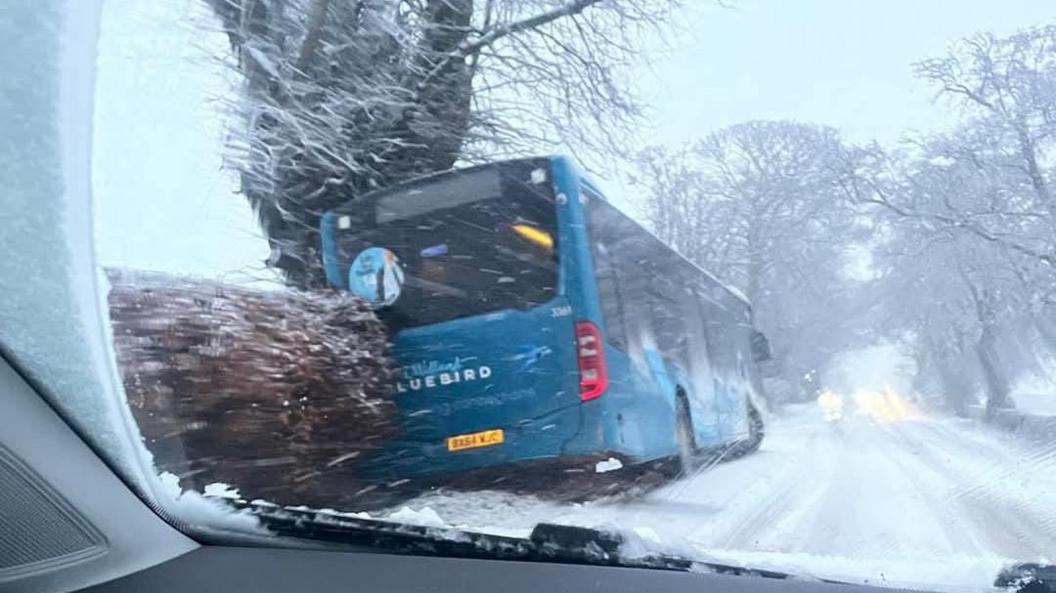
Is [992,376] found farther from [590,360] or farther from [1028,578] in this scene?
[590,360]

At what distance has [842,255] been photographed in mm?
3709

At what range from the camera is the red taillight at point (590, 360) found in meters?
4.98

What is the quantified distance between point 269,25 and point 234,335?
185 cm

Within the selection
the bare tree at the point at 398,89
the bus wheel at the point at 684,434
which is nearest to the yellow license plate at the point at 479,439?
the bus wheel at the point at 684,434

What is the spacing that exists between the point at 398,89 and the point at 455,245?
0.89m

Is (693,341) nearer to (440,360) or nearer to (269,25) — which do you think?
(440,360)

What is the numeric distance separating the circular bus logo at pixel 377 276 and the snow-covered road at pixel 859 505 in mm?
1396

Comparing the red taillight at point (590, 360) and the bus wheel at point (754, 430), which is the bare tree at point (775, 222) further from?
the red taillight at point (590, 360)

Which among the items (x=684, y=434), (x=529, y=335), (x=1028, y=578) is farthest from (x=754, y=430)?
(x=1028, y=578)

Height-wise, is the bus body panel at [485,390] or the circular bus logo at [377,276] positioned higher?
the circular bus logo at [377,276]

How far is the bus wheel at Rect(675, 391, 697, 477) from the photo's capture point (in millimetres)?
4750

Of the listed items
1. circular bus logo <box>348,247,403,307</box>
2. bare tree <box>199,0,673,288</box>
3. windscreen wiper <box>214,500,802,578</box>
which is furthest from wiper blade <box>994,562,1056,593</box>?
circular bus logo <box>348,247,403,307</box>

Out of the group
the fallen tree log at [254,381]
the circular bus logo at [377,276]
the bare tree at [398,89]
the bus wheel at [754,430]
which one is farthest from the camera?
the circular bus logo at [377,276]

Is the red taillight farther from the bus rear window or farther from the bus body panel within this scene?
the bus rear window
